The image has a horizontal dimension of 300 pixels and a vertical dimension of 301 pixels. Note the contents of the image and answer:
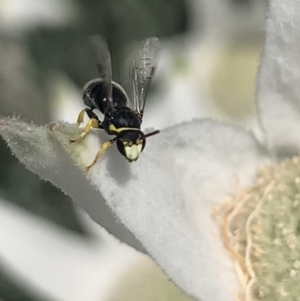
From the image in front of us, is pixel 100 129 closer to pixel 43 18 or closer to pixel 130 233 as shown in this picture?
pixel 130 233

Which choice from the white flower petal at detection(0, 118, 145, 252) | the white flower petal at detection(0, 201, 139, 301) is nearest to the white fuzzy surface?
the white flower petal at detection(0, 118, 145, 252)

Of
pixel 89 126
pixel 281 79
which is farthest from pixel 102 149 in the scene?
pixel 281 79

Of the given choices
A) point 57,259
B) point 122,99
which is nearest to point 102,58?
point 122,99

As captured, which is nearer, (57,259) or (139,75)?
(139,75)

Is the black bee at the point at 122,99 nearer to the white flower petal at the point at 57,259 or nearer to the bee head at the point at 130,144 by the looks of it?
the bee head at the point at 130,144

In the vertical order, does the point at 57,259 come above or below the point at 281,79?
below

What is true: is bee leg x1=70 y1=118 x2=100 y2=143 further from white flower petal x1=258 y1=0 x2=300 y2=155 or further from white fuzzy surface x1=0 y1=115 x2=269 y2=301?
white flower petal x1=258 y1=0 x2=300 y2=155

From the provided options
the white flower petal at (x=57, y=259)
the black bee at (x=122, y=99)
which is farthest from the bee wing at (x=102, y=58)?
the white flower petal at (x=57, y=259)

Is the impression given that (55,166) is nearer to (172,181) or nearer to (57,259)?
(172,181)
